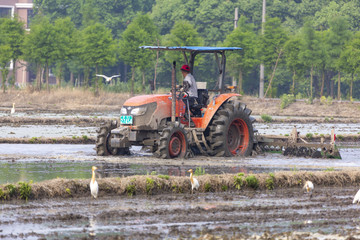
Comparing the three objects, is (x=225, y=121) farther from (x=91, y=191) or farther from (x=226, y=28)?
(x=226, y=28)

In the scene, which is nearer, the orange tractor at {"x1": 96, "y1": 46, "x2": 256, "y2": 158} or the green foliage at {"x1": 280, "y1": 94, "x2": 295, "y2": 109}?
the orange tractor at {"x1": 96, "y1": 46, "x2": 256, "y2": 158}

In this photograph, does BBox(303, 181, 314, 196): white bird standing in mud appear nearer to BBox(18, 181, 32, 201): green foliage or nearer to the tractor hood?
BBox(18, 181, 32, 201): green foliage

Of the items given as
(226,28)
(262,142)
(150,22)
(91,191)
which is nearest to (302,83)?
(226,28)

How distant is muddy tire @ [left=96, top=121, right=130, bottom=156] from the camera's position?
1942 centimetres

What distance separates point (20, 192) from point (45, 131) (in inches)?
679

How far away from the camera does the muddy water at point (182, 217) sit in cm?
952

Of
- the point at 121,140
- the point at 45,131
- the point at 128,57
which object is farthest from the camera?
the point at 128,57

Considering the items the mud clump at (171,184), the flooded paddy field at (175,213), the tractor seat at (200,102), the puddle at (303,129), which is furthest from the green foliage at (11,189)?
the puddle at (303,129)

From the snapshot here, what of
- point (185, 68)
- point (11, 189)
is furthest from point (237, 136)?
point (11, 189)

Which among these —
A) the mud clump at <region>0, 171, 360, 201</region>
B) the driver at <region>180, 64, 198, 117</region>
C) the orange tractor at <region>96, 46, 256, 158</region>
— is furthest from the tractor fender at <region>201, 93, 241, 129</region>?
the mud clump at <region>0, 171, 360, 201</region>

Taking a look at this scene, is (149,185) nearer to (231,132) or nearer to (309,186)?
(309,186)

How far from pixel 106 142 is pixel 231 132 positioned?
390cm

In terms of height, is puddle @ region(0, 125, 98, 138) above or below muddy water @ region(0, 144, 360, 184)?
below

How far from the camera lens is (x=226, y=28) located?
8019 centimetres
